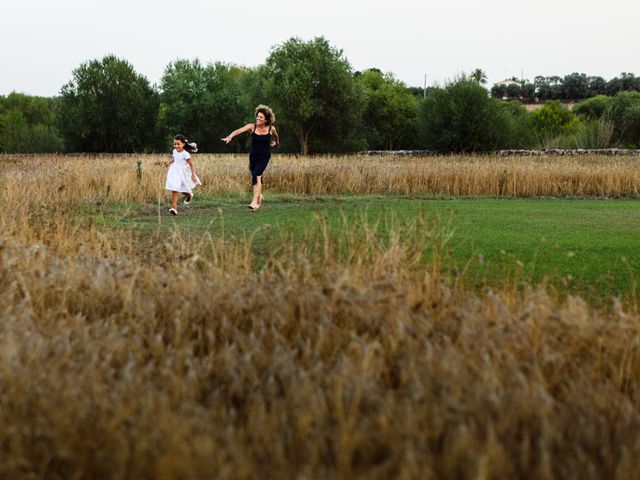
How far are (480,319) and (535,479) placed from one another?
6.90 feet

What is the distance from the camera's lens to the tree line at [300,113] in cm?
5631

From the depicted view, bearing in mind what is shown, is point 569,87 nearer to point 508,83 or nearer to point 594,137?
point 508,83

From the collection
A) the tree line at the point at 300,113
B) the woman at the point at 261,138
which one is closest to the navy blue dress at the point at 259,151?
the woman at the point at 261,138

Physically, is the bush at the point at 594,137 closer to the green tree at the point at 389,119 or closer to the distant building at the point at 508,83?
the green tree at the point at 389,119

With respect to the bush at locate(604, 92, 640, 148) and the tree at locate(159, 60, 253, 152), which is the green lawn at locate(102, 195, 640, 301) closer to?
the bush at locate(604, 92, 640, 148)

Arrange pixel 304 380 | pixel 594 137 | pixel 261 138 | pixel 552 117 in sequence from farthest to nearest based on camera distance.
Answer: pixel 552 117
pixel 594 137
pixel 261 138
pixel 304 380

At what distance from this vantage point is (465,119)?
55.3 metres

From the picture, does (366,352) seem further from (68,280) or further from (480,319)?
(68,280)

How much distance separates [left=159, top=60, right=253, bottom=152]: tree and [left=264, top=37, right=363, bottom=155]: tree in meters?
18.1

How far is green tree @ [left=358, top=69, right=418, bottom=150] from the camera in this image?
8944 cm

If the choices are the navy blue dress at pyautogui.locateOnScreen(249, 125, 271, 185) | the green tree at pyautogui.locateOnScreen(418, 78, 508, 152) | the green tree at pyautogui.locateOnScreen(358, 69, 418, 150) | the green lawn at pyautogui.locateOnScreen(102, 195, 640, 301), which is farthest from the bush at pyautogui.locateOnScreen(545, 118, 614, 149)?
the navy blue dress at pyautogui.locateOnScreen(249, 125, 271, 185)

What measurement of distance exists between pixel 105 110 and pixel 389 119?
3428 cm

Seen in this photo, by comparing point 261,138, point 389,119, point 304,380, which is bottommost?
point 304,380

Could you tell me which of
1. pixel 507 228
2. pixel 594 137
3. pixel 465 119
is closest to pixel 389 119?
pixel 465 119
